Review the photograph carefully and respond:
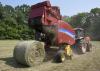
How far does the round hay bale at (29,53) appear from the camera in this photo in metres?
12.5

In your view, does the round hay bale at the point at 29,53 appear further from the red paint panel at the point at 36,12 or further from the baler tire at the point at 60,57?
the red paint panel at the point at 36,12

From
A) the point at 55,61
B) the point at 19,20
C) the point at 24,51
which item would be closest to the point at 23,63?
the point at 24,51

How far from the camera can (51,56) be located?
52.2 feet

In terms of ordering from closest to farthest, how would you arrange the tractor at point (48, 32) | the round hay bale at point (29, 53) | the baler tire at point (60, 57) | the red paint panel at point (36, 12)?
the round hay bale at point (29, 53), the tractor at point (48, 32), the baler tire at point (60, 57), the red paint panel at point (36, 12)

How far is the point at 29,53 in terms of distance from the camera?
41.7 ft

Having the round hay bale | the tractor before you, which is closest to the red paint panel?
the tractor

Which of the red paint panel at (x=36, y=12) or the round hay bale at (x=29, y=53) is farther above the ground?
the red paint panel at (x=36, y=12)

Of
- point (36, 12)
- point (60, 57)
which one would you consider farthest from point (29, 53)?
point (36, 12)

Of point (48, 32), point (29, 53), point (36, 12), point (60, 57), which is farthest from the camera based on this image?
point (48, 32)

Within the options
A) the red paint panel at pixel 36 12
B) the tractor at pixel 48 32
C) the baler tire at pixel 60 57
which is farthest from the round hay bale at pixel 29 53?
the red paint panel at pixel 36 12

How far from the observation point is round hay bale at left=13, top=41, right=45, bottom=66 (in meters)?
12.5

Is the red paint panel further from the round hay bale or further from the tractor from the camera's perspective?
the round hay bale

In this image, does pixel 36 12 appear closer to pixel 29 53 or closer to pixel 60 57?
pixel 60 57

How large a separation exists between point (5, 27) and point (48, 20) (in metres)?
38.6
